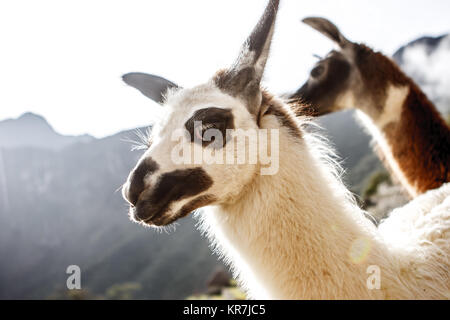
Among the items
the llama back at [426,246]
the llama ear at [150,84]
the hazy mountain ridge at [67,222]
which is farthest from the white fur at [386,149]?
the hazy mountain ridge at [67,222]

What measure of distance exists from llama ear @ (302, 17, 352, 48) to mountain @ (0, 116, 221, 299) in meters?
56.7

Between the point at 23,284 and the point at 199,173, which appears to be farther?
the point at 23,284

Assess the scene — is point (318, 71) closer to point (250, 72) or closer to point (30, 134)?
point (250, 72)

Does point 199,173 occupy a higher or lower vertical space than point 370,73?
lower

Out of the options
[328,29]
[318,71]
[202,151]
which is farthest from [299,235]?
[328,29]

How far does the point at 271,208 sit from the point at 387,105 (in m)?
3.24

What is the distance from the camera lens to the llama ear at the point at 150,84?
2.67 m

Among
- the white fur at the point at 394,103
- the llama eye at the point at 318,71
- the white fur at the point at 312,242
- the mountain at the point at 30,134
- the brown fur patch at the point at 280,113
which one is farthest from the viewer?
the mountain at the point at 30,134

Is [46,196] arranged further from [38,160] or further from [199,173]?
[199,173]

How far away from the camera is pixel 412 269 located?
5.68 ft

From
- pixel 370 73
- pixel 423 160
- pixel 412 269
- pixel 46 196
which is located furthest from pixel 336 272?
pixel 46 196

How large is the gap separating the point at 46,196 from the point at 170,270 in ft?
165

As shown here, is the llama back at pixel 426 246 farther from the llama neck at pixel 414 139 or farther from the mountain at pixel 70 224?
the mountain at pixel 70 224

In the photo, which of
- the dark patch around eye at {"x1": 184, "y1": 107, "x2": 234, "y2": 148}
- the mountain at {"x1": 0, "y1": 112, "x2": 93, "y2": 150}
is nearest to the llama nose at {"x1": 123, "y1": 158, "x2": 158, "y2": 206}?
the dark patch around eye at {"x1": 184, "y1": 107, "x2": 234, "y2": 148}
